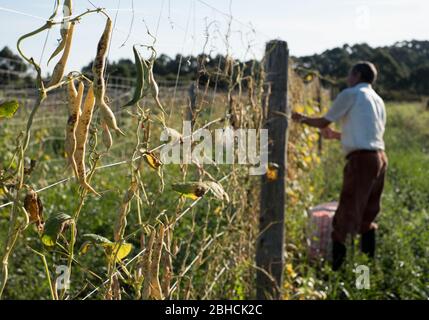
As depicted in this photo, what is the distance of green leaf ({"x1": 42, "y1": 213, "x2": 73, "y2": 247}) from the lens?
1070 mm

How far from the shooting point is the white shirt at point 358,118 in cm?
421

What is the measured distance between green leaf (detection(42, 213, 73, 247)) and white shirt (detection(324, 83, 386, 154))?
3.34m

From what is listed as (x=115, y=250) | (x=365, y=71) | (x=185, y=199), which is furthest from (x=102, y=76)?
(x=365, y=71)

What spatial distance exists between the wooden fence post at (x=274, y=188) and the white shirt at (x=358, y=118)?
134 centimetres

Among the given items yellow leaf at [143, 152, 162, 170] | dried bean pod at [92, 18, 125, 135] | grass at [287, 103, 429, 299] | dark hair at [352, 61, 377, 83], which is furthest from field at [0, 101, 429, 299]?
dark hair at [352, 61, 377, 83]

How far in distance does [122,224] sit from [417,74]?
44840 mm

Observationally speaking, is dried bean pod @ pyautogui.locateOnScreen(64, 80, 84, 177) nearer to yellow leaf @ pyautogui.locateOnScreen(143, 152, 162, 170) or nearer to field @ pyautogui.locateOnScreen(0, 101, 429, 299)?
yellow leaf @ pyautogui.locateOnScreen(143, 152, 162, 170)

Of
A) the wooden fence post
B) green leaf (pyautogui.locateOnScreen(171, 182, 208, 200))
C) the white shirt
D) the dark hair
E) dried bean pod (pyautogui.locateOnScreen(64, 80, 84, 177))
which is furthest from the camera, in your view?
the dark hair

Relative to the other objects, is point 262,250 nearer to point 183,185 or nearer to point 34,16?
point 183,185

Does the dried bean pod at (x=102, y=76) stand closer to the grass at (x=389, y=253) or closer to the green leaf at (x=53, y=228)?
the green leaf at (x=53, y=228)

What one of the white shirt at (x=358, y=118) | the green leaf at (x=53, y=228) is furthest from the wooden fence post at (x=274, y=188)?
the green leaf at (x=53, y=228)

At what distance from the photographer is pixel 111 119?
40.1 inches

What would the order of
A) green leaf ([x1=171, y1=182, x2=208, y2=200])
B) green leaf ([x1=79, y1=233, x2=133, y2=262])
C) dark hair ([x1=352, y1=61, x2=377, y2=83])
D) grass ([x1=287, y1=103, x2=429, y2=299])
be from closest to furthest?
green leaf ([x1=79, y1=233, x2=133, y2=262]) → green leaf ([x1=171, y1=182, x2=208, y2=200]) → grass ([x1=287, y1=103, x2=429, y2=299]) → dark hair ([x1=352, y1=61, x2=377, y2=83])

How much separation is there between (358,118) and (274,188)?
4.87 ft
